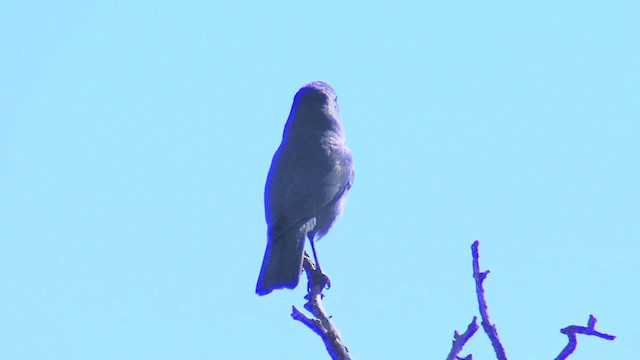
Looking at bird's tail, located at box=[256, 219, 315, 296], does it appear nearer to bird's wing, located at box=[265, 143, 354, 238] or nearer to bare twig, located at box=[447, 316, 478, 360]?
bird's wing, located at box=[265, 143, 354, 238]

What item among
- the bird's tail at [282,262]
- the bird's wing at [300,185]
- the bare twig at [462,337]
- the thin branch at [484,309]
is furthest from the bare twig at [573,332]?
the bird's wing at [300,185]

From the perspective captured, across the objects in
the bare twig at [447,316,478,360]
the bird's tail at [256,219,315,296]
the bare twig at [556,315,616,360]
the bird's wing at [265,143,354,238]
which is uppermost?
the bird's wing at [265,143,354,238]

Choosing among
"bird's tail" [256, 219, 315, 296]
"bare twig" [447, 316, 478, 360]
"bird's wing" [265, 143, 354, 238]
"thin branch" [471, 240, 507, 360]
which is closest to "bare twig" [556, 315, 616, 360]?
"thin branch" [471, 240, 507, 360]

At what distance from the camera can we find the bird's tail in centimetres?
686

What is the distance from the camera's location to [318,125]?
898 cm

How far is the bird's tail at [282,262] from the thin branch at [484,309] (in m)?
2.74

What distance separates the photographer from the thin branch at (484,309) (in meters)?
3.93

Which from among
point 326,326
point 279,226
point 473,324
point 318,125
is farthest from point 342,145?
point 473,324

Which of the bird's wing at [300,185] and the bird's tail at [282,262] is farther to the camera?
the bird's wing at [300,185]

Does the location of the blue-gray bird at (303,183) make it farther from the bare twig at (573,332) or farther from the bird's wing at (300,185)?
the bare twig at (573,332)

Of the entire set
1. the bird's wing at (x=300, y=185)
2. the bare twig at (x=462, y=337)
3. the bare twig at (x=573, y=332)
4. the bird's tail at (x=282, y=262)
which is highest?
the bird's wing at (x=300, y=185)

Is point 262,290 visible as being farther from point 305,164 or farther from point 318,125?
point 318,125

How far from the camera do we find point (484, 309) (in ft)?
13.3

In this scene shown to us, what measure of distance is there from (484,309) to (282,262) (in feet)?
10.1
